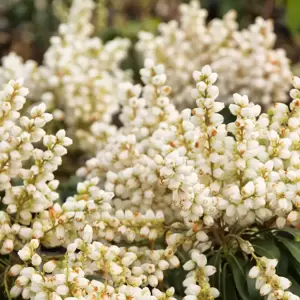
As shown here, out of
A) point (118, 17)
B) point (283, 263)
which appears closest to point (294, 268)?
point (283, 263)

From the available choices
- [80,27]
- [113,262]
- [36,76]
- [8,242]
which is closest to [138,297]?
[113,262]

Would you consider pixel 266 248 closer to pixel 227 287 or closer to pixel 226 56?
pixel 227 287

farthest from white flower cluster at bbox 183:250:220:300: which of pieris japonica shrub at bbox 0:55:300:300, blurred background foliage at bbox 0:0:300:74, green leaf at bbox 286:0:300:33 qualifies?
blurred background foliage at bbox 0:0:300:74

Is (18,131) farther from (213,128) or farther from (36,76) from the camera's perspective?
(36,76)

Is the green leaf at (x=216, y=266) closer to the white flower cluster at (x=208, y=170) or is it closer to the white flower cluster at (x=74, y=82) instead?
the white flower cluster at (x=208, y=170)

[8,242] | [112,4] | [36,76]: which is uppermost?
[8,242]
